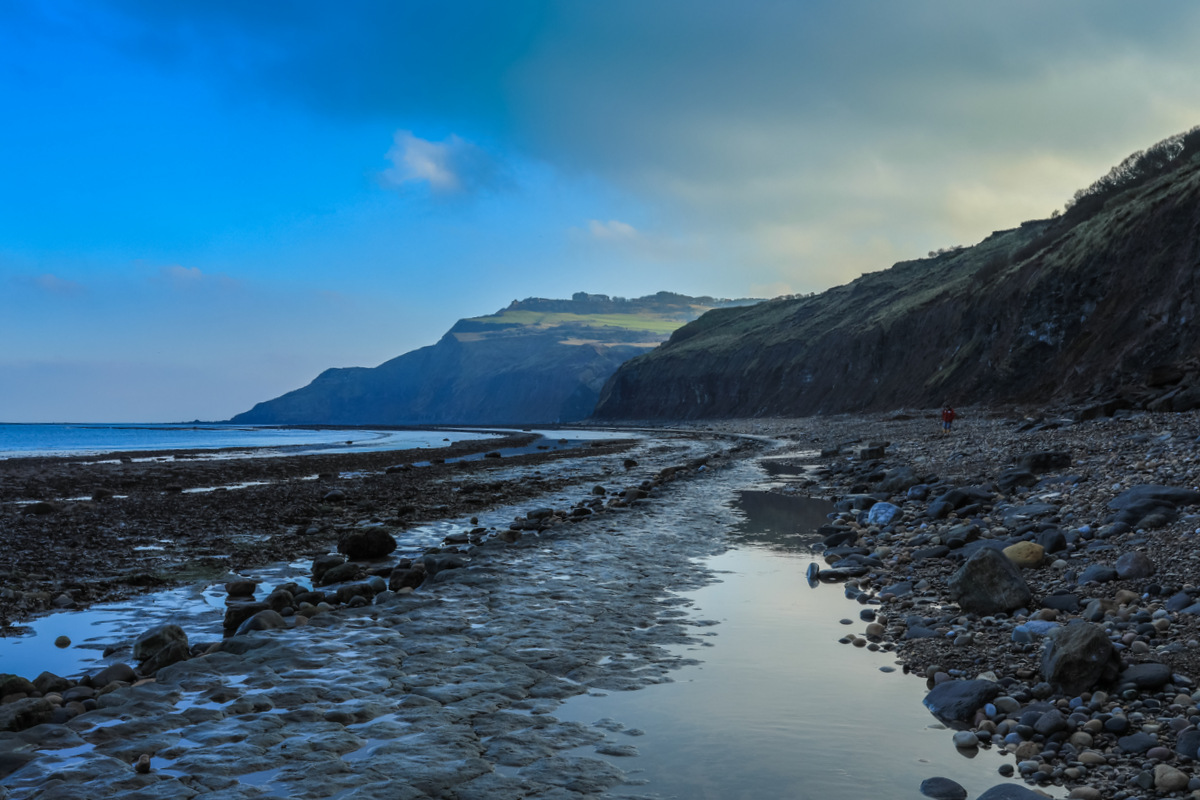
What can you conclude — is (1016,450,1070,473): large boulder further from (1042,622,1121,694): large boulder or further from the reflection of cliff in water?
(1042,622,1121,694): large boulder

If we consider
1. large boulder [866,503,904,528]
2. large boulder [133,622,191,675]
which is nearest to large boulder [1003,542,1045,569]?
large boulder [866,503,904,528]

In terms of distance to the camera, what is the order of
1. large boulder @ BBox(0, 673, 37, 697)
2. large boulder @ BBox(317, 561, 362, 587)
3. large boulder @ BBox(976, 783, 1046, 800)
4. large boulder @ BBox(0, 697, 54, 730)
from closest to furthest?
large boulder @ BBox(976, 783, 1046, 800) < large boulder @ BBox(0, 697, 54, 730) < large boulder @ BBox(0, 673, 37, 697) < large boulder @ BBox(317, 561, 362, 587)

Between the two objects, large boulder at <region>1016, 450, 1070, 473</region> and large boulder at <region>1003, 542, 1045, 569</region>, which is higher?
large boulder at <region>1016, 450, 1070, 473</region>

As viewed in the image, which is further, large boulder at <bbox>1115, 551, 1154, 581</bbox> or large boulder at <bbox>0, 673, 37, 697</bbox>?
large boulder at <bbox>1115, 551, 1154, 581</bbox>

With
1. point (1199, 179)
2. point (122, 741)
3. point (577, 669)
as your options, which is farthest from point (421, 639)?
point (1199, 179)

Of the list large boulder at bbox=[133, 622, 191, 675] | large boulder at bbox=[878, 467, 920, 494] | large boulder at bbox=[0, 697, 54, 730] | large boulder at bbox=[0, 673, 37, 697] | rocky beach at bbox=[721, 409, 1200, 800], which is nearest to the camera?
rocky beach at bbox=[721, 409, 1200, 800]

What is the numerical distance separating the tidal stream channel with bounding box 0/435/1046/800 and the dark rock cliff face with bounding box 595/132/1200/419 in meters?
19.2

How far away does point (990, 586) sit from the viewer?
7.72 m

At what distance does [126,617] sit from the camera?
9.34 meters

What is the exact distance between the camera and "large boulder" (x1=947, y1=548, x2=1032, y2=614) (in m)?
7.59

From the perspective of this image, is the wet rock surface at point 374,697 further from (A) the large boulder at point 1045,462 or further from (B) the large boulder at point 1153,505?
(A) the large boulder at point 1045,462

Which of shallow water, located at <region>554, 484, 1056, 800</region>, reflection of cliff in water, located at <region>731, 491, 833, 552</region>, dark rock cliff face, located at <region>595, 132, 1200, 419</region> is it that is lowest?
reflection of cliff in water, located at <region>731, 491, 833, 552</region>

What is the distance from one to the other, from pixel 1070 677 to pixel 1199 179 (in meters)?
40.4

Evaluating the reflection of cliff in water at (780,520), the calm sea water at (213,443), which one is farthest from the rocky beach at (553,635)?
the calm sea water at (213,443)
